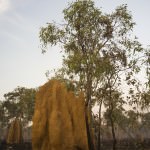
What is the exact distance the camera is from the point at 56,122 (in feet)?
53.2

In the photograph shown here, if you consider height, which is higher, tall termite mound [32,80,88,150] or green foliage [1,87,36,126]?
green foliage [1,87,36,126]

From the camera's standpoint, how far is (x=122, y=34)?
997 inches

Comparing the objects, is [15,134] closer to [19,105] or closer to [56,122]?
[19,105]

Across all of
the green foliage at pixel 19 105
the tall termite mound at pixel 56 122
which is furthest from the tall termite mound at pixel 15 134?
the tall termite mound at pixel 56 122

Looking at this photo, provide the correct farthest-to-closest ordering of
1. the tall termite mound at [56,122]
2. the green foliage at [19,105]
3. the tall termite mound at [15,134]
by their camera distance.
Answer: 1. the green foliage at [19,105]
2. the tall termite mound at [15,134]
3. the tall termite mound at [56,122]

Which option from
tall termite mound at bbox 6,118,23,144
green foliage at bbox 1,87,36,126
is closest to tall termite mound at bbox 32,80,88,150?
tall termite mound at bbox 6,118,23,144

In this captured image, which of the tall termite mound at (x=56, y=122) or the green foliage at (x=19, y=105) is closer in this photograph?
the tall termite mound at (x=56, y=122)

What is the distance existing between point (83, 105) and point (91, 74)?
564cm

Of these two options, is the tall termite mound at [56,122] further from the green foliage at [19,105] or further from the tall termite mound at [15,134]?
the green foliage at [19,105]

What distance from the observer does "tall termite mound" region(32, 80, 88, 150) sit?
1609 centimetres

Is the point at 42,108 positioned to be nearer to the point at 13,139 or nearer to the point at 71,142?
the point at 71,142

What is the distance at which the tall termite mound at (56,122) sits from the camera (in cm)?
1609

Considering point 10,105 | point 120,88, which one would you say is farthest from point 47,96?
point 10,105

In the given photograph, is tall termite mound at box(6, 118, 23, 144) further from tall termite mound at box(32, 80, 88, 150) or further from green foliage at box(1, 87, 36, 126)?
tall termite mound at box(32, 80, 88, 150)
